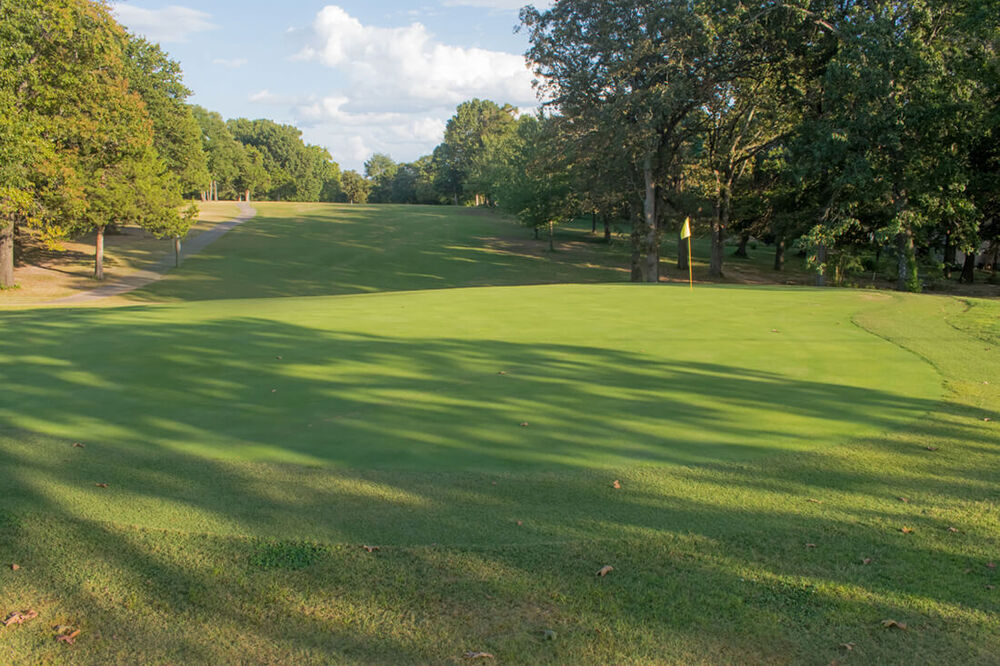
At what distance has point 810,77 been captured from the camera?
3219 centimetres

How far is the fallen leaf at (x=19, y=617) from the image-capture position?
12.1 ft

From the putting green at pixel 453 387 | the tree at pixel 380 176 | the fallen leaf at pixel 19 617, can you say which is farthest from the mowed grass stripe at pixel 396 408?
the tree at pixel 380 176

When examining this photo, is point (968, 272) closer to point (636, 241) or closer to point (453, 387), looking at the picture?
point (636, 241)

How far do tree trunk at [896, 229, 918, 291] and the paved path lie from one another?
35.8 m

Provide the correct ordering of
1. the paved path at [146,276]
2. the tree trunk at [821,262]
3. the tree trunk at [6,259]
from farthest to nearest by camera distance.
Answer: the paved path at [146,276]
the tree trunk at [6,259]
the tree trunk at [821,262]

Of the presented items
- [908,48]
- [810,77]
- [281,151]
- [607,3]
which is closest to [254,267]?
[607,3]

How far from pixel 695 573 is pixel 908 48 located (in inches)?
1175

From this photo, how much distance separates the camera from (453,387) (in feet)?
27.9

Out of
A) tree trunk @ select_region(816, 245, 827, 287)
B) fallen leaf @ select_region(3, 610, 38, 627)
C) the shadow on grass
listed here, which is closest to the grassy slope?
tree trunk @ select_region(816, 245, 827, 287)

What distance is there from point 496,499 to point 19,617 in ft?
9.64

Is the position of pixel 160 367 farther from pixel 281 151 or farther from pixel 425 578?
pixel 281 151

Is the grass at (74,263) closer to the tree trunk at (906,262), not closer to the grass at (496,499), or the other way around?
the grass at (496,499)

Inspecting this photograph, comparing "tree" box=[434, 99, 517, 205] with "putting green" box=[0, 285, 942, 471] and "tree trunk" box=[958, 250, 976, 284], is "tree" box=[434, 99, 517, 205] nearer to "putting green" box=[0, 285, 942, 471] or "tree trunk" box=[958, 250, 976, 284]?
"tree trunk" box=[958, 250, 976, 284]

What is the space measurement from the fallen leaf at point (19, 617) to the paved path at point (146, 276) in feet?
95.4
